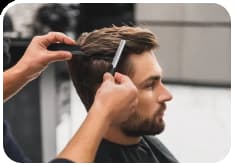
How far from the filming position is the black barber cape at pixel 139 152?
128 centimetres

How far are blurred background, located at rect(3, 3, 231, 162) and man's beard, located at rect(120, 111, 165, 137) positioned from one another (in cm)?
3

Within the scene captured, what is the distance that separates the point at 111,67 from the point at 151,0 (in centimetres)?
25

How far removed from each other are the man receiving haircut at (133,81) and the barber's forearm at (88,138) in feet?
0.56

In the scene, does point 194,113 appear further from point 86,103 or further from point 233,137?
point 86,103

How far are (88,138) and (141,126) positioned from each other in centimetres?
28

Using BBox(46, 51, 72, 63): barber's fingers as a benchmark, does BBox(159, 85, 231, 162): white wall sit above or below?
below

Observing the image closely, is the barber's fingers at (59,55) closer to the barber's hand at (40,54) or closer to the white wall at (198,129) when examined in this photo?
the barber's hand at (40,54)

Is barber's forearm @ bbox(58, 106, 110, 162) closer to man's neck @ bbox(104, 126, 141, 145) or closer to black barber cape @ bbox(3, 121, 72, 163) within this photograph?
man's neck @ bbox(104, 126, 141, 145)

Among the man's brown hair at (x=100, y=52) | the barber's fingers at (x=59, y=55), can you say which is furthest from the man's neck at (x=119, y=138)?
the barber's fingers at (x=59, y=55)

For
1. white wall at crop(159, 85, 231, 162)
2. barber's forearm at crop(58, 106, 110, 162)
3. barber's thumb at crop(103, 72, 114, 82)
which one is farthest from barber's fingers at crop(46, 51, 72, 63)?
white wall at crop(159, 85, 231, 162)

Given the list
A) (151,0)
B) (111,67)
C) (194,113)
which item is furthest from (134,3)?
(194,113)

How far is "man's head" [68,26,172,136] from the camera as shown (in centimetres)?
124

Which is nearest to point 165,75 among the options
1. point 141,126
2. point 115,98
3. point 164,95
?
point 164,95

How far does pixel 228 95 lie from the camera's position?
1.33 metres
